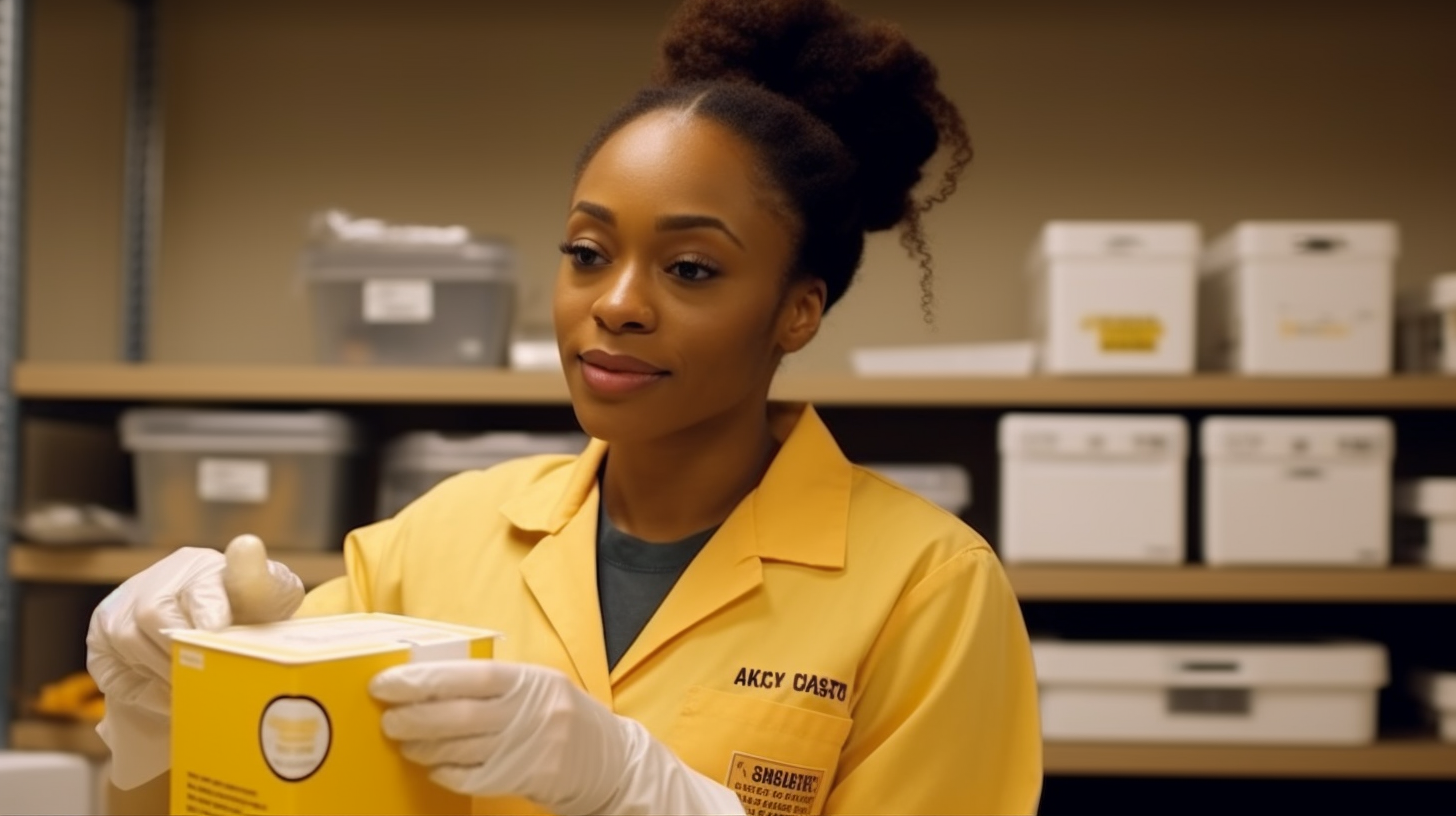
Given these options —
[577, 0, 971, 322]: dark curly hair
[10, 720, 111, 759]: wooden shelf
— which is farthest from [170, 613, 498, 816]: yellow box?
[10, 720, 111, 759]: wooden shelf

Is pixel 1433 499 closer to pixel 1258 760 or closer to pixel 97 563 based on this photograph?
pixel 1258 760

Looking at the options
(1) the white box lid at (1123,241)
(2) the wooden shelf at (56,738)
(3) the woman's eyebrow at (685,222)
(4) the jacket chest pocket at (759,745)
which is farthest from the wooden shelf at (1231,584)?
(2) the wooden shelf at (56,738)

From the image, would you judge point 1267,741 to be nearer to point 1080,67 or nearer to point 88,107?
point 1080,67

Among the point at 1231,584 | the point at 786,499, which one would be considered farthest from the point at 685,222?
the point at 1231,584

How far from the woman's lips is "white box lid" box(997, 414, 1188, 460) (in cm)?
106

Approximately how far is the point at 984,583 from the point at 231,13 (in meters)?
2.04

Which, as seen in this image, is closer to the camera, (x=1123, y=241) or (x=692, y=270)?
(x=692, y=270)

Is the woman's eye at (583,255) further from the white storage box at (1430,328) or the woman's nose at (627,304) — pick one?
the white storage box at (1430,328)

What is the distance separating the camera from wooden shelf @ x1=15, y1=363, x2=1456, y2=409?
1906mm

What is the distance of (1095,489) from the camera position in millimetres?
1940

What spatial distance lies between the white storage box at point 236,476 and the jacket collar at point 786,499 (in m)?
0.96

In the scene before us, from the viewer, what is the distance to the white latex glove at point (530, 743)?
72 cm

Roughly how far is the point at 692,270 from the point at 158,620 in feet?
1.52

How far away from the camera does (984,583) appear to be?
1039mm
